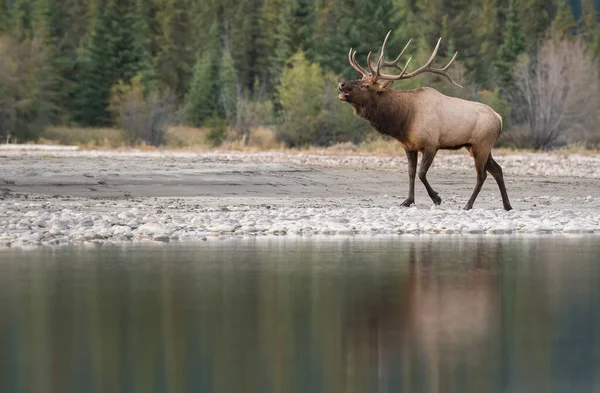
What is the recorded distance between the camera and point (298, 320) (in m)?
8.63

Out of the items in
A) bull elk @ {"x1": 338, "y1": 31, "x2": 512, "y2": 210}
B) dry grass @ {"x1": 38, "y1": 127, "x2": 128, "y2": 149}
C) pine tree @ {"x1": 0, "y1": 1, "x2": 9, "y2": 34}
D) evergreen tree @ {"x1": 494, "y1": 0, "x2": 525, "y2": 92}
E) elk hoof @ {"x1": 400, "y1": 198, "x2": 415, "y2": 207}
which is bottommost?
dry grass @ {"x1": 38, "y1": 127, "x2": 128, "y2": 149}

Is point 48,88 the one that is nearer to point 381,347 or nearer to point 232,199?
point 232,199

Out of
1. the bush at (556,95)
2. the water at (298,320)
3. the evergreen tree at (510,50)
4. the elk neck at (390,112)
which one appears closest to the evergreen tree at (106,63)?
the evergreen tree at (510,50)

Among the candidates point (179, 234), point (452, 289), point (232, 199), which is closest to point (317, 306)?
point (452, 289)

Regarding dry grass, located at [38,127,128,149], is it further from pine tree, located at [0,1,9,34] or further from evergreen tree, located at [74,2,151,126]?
pine tree, located at [0,1,9,34]

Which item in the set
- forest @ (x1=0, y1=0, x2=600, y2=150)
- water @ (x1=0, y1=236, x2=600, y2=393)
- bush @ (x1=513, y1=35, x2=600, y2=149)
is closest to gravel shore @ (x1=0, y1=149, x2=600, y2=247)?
water @ (x1=0, y1=236, x2=600, y2=393)

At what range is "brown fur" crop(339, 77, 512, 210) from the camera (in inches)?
805

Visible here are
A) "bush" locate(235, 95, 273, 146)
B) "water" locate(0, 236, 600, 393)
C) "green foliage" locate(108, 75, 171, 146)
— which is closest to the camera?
"water" locate(0, 236, 600, 393)

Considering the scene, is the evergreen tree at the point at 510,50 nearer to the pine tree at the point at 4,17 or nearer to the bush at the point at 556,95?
the bush at the point at 556,95

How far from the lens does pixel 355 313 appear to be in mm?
8938

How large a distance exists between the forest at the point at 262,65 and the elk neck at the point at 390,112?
3315cm

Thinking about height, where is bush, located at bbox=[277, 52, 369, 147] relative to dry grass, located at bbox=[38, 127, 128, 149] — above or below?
above

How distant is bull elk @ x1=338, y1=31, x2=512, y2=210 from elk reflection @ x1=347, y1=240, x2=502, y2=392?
26.9 ft

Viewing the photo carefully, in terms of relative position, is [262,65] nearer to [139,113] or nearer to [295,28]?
[295,28]
